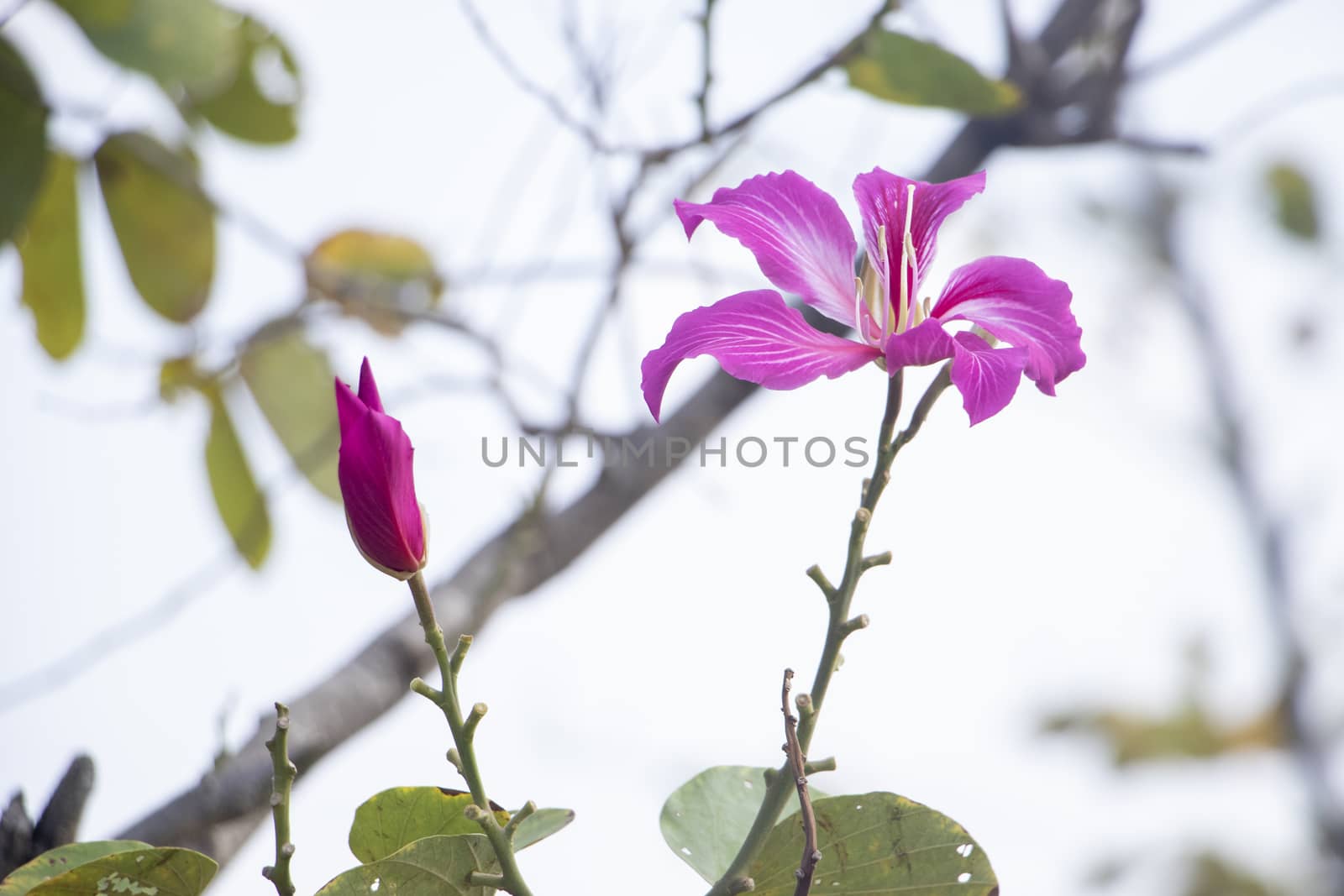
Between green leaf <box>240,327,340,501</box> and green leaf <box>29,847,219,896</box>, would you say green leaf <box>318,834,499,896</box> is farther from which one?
green leaf <box>240,327,340,501</box>

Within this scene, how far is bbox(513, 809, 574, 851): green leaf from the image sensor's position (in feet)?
0.97

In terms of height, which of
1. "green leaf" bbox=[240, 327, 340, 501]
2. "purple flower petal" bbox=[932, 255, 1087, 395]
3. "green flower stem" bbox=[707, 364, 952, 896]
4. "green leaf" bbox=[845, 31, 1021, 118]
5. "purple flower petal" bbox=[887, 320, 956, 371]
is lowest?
"green flower stem" bbox=[707, 364, 952, 896]

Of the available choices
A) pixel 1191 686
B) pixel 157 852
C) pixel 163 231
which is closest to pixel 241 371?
pixel 163 231

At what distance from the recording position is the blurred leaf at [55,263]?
2.36ft

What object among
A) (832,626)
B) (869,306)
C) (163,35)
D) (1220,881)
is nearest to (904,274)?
(869,306)

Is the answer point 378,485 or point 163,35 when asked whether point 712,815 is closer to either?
point 378,485

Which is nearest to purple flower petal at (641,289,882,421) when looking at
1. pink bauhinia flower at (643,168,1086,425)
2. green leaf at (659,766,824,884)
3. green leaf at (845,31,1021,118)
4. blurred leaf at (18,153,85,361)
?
pink bauhinia flower at (643,168,1086,425)

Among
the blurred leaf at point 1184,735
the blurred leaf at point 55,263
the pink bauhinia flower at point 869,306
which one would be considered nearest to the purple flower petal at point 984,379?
the pink bauhinia flower at point 869,306

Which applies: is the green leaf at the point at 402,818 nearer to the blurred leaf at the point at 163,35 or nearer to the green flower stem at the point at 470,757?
the green flower stem at the point at 470,757

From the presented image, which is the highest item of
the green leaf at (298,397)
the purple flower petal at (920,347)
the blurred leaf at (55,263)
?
the blurred leaf at (55,263)

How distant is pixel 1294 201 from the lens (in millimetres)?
2217

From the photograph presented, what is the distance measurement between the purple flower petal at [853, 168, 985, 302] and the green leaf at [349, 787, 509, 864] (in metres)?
0.19

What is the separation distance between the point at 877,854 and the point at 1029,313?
0.14 m

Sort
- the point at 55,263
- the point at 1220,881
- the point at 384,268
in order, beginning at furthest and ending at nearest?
the point at 1220,881
the point at 384,268
the point at 55,263
